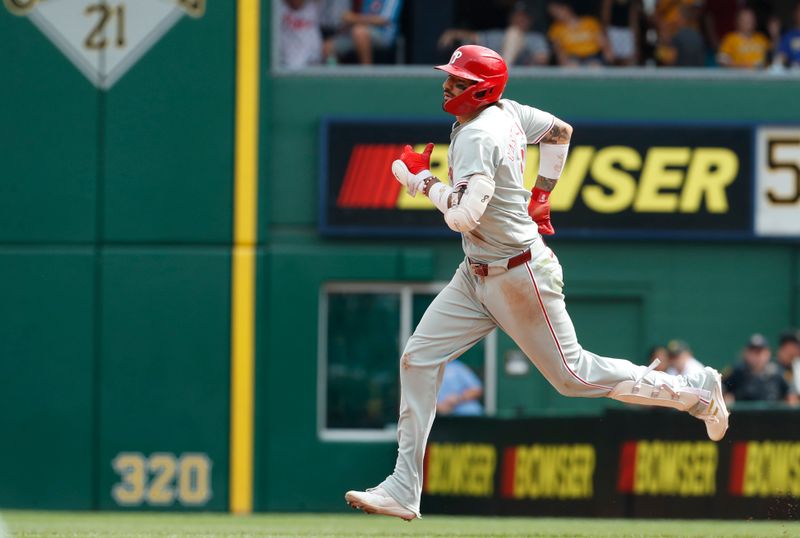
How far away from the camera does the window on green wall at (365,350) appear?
15219 mm

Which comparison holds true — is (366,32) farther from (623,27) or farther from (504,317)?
(504,317)

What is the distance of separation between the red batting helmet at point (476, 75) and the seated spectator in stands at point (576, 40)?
8.31 metres

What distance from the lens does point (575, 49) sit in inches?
609

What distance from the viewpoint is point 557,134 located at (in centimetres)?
780

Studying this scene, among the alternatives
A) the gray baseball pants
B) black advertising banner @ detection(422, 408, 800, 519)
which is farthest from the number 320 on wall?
the gray baseball pants

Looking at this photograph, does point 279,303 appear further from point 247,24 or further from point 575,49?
point 575,49

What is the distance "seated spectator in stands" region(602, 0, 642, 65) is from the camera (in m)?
15.6

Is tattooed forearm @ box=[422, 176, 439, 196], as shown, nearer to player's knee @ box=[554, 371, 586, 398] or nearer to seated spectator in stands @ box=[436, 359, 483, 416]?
player's knee @ box=[554, 371, 586, 398]

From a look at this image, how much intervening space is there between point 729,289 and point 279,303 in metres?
4.70

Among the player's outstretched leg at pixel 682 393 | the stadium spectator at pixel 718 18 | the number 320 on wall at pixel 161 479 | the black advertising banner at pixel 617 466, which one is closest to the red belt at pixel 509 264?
the player's outstretched leg at pixel 682 393

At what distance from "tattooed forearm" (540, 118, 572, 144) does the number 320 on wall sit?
26.4 ft

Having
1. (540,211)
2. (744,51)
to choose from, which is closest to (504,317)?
(540,211)

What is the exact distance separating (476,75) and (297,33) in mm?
8447

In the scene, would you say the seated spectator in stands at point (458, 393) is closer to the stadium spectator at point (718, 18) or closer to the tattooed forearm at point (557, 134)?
the stadium spectator at point (718, 18)
